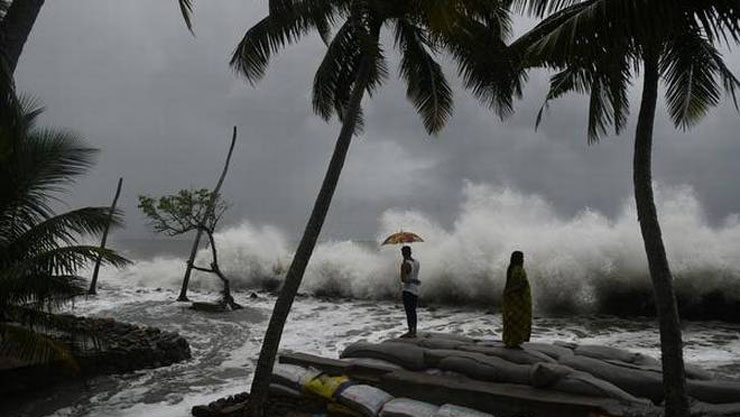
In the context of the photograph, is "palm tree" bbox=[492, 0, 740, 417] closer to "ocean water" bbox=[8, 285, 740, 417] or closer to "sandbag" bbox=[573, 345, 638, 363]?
"sandbag" bbox=[573, 345, 638, 363]

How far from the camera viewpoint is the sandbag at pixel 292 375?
801 centimetres

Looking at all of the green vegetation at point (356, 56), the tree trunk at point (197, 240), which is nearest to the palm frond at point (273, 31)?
the green vegetation at point (356, 56)

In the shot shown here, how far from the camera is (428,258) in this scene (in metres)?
25.5

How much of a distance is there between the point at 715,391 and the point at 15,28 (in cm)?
933

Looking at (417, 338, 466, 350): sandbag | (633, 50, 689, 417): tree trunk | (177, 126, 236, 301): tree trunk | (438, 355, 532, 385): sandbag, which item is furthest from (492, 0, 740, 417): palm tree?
(177, 126, 236, 301): tree trunk

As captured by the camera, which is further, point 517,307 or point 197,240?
point 197,240

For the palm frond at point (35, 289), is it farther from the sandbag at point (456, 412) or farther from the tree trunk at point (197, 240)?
the tree trunk at point (197, 240)

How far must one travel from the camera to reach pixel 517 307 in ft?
26.5

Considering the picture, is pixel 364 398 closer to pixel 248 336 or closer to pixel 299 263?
pixel 299 263

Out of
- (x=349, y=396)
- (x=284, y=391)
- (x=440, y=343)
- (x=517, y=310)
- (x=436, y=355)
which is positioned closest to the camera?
(x=349, y=396)

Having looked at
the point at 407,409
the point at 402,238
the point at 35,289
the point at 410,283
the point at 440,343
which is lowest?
the point at 407,409

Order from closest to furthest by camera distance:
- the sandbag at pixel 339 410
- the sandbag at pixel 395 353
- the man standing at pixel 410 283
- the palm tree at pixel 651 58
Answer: the palm tree at pixel 651 58 < the sandbag at pixel 339 410 < the sandbag at pixel 395 353 < the man standing at pixel 410 283

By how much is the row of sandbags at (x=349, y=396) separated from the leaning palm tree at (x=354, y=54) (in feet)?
2.16

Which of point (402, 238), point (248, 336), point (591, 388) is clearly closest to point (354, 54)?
point (402, 238)
